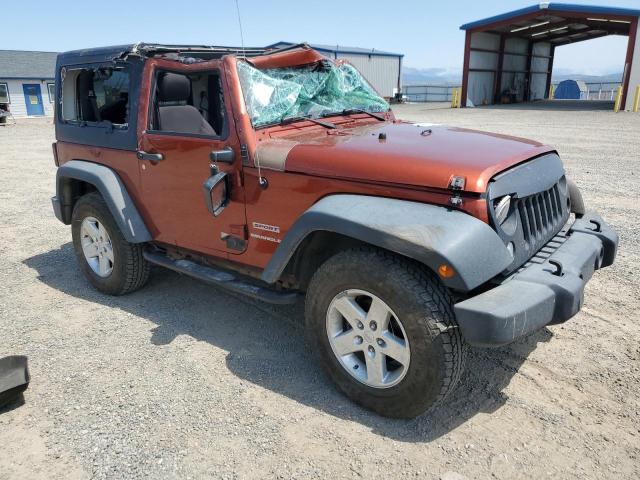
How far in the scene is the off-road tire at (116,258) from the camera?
4.45 meters

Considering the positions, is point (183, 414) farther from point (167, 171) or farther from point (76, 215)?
point (76, 215)

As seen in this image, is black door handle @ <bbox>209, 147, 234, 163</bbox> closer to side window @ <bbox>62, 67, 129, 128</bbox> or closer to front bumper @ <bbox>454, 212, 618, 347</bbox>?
side window @ <bbox>62, 67, 129, 128</bbox>

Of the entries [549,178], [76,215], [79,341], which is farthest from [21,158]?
[549,178]

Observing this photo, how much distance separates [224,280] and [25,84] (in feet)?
124

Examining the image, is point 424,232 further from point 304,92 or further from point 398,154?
point 304,92

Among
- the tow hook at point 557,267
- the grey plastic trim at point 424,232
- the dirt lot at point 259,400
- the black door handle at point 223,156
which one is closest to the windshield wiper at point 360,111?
the black door handle at point 223,156

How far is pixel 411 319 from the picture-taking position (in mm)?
2643

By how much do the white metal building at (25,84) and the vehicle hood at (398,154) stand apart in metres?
36.5

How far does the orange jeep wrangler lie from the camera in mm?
2629

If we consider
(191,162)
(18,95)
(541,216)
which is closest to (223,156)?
(191,162)

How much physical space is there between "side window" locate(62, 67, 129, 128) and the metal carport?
2726cm

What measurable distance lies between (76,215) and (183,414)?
2.59m

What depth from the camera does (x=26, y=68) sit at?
3559 cm

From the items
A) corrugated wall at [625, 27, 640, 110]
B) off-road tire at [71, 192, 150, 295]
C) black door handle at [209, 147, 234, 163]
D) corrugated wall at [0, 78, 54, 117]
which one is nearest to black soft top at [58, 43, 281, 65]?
black door handle at [209, 147, 234, 163]
